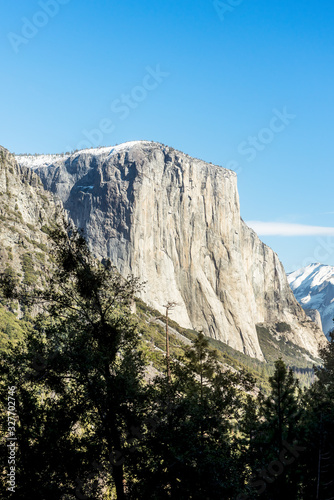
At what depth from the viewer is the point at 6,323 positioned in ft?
266

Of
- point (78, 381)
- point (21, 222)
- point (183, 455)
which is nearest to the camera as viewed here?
point (183, 455)

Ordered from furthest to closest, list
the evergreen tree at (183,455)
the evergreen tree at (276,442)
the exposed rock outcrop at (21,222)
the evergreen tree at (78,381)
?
the exposed rock outcrop at (21,222) → the evergreen tree at (276,442) → the evergreen tree at (183,455) → the evergreen tree at (78,381)

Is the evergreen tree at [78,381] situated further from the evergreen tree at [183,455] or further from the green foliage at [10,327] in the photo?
the green foliage at [10,327]

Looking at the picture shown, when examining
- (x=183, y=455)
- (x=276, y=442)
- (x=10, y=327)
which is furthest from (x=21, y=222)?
(x=183, y=455)

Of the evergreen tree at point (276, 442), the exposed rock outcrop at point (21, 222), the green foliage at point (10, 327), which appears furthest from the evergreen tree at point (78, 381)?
the exposed rock outcrop at point (21, 222)

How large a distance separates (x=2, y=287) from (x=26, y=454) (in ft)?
21.8

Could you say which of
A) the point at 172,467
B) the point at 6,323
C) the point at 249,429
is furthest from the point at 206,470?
the point at 6,323

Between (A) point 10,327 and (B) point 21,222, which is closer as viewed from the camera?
(A) point 10,327

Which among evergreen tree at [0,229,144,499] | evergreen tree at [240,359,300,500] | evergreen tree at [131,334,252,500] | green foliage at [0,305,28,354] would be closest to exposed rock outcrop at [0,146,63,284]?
green foliage at [0,305,28,354]

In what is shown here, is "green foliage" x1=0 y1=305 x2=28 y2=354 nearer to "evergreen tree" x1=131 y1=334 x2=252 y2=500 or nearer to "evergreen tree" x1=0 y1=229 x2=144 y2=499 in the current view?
"evergreen tree" x1=0 y1=229 x2=144 y2=499

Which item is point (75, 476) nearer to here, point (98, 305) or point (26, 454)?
point (26, 454)

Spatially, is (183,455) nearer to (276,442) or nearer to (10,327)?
(276,442)

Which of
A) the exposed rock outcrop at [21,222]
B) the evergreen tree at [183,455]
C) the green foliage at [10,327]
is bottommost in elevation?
the green foliage at [10,327]

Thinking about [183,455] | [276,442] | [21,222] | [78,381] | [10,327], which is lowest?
[10,327]
